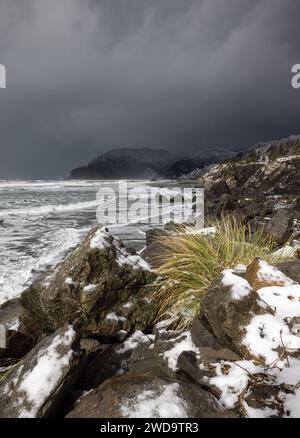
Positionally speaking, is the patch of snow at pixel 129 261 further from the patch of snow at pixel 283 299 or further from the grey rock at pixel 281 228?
the grey rock at pixel 281 228

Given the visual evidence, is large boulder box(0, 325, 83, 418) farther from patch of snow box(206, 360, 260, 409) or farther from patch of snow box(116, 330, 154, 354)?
patch of snow box(206, 360, 260, 409)

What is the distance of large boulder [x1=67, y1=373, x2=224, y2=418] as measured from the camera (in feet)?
7.09

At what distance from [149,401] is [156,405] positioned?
6 centimetres

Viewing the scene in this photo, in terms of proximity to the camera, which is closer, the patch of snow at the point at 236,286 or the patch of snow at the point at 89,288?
the patch of snow at the point at 236,286

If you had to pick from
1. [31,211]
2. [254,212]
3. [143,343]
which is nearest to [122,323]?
[143,343]

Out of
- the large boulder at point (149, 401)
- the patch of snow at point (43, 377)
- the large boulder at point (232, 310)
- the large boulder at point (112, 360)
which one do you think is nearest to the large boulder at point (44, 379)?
the patch of snow at point (43, 377)

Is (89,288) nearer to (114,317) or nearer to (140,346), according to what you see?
(114,317)

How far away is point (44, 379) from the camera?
A: 8.50 feet

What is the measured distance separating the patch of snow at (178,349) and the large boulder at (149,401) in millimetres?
626

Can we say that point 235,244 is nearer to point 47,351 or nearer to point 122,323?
point 122,323

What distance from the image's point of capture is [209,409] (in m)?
2.21

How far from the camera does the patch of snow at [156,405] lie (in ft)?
7.04

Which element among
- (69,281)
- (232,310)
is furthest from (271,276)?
(69,281)

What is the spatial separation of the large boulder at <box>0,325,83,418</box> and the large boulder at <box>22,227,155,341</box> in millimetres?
1026
